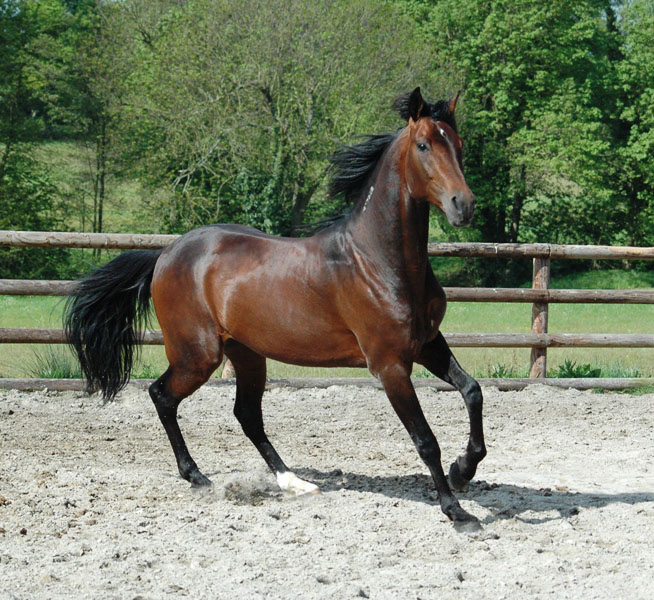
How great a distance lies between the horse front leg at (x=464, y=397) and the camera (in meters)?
4.14

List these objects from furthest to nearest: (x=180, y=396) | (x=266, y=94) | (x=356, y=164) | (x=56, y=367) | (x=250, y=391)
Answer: (x=266, y=94) < (x=56, y=367) < (x=250, y=391) < (x=180, y=396) < (x=356, y=164)

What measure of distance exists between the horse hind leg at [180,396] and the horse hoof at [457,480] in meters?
1.35

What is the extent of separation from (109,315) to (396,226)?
6.98ft

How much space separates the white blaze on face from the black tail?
4.15 ft

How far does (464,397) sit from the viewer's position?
165 inches

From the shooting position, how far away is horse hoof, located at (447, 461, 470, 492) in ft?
14.2

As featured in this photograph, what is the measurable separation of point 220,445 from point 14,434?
58.5 inches

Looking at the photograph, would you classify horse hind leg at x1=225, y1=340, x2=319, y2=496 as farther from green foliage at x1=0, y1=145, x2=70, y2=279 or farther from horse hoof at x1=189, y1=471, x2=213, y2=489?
green foliage at x1=0, y1=145, x2=70, y2=279

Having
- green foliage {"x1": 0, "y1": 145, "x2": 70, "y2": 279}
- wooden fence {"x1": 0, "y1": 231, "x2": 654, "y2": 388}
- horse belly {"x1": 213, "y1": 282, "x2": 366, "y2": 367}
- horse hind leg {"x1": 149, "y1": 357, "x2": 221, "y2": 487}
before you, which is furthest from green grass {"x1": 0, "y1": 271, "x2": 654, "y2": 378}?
horse belly {"x1": 213, "y1": 282, "x2": 366, "y2": 367}

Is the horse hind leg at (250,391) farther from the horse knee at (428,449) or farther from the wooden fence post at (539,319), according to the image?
the wooden fence post at (539,319)

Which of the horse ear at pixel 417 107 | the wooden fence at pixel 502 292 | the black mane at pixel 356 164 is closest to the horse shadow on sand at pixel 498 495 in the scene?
the black mane at pixel 356 164

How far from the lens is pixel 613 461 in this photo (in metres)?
5.52

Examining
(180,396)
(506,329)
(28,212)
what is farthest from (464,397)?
(28,212)

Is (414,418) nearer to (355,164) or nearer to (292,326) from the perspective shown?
(292,326)
